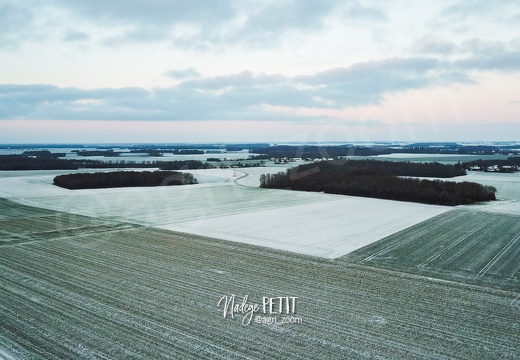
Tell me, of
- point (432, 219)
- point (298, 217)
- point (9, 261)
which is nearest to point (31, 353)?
point (9, 261)

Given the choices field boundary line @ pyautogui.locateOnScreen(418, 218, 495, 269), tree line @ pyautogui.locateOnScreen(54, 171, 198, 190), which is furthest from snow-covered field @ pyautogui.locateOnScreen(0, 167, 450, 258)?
tree line @ pyautogui.locateOnScreen(54, 171, 198, 190)

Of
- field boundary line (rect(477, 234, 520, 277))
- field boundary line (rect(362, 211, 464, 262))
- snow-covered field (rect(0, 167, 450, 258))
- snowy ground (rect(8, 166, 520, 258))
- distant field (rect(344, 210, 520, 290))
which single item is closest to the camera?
distant field (rect(344, 210, 520, 290))

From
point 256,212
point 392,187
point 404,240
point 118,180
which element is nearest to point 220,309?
point 404,240

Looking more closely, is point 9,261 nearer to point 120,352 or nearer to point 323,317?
point 120,352

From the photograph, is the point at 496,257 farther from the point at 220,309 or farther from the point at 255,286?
the point at 220,309

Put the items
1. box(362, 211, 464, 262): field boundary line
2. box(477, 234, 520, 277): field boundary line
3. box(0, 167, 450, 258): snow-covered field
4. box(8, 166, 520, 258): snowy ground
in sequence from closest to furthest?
box(477, 234, 520, 277): field boundary line → box(362, 211, 464, 262): field boundary line → box(0, 167, 450, 258): snow-covered field → box(8, 166, 520, 258): snowy ground

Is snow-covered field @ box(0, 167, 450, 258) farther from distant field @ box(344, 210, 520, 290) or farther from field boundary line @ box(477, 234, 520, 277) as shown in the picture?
field boundary line @ box(477, 234, 520, 277)
